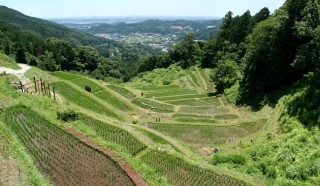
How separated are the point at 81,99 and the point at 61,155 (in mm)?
18871

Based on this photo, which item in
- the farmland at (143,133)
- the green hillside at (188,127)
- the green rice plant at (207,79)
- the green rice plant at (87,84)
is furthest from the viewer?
the green rice plant at (207,79)

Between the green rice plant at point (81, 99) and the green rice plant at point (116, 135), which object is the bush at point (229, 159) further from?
the green rice plant at point (81, 99)

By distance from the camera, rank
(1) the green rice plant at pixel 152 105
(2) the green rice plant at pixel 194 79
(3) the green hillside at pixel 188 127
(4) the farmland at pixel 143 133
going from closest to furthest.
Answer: (3) the green hillside at pixel 188 127
(4) the farmland at pixel 143 133
(1) the green rice plant at pixel 152 105
(2) the green rice plant at pixel 194 79

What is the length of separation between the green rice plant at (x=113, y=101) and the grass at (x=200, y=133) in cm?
960

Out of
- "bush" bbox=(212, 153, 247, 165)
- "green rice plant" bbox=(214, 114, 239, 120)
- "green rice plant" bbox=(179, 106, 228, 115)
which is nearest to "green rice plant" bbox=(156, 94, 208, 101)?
"green rice plant" bbox=(179, 106, 228, 115)

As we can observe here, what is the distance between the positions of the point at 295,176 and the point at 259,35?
2468 centimetres

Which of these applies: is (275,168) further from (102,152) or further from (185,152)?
(102,152)

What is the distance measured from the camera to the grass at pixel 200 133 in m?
29.5

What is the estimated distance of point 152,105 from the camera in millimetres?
Result: 43625

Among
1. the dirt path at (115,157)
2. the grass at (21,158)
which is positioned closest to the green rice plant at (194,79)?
the dirt path at (115,157)

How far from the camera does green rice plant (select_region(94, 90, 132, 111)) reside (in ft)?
136

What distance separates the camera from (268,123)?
30.2 m

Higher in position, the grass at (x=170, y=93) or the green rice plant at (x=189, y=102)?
the green rice plant at (x=189, y=102)

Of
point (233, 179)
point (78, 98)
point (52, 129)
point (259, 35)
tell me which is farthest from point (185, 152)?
point (259, 35)
